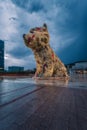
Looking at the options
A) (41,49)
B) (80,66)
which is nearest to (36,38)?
(41,49)

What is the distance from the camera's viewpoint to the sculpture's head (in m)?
26.5

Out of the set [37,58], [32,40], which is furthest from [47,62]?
[32,40]

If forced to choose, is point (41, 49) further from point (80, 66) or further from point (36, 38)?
point (80, 66)

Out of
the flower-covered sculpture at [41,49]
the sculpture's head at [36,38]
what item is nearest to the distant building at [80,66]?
the flower-covered sculpture at [41,49]

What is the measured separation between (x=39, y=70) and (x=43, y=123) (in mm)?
23656

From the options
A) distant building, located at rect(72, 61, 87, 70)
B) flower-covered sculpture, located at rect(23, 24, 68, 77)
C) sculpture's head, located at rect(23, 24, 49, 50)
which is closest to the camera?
sculpture's head, located at rect(23, 24, 49, 50)

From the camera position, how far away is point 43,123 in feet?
13.3

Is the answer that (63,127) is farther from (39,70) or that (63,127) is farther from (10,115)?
(39,70)

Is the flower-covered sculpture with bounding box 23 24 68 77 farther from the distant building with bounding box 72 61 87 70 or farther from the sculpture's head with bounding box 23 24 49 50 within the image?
the distant building with bounding box 72 61 87 70

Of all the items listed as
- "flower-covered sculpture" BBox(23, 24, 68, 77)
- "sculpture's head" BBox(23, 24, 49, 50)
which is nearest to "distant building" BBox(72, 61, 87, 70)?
"flower-covered sculpture" BBox(23, 24, 68, 77)

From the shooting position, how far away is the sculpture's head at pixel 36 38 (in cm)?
2653

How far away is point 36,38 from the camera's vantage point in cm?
2644

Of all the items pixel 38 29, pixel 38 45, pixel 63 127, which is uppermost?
pixel 38 29

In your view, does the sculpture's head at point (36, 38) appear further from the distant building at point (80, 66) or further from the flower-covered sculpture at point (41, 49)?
the distant building at point (80, 66)
